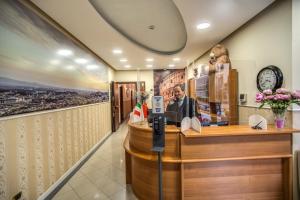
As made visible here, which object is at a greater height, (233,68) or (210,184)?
(233,68)

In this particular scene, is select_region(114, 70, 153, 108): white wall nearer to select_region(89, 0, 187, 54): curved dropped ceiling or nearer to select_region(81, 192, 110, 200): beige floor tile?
select_region(89, 0, 187, 54): curved dropped ceiling

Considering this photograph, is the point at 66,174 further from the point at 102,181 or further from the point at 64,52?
the point at 64,52

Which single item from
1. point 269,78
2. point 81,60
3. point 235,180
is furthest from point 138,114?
point 81,60

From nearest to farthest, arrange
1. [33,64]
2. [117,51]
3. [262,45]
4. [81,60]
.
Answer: [33,64], [262,45], [81,60], [117,51]

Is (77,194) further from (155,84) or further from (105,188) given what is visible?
(155,84)

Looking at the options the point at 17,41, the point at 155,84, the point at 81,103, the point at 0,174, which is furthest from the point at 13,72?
the point at 155,84

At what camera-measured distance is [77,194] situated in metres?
2.56

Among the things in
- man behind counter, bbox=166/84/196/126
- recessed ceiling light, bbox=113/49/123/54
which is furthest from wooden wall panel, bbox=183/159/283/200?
recessed ceiling light, bbox=113/49/123/54

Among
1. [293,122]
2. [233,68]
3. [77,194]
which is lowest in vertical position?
[77,194]

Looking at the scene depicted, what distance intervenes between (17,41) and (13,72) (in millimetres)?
364

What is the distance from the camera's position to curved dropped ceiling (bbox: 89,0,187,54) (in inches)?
104

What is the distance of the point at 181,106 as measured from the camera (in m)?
2.27

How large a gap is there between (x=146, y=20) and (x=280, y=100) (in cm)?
246

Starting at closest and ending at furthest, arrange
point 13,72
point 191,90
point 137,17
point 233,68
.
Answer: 1. point 13,72
2. point 137,17
3. point 233,68
4. point 191,90
